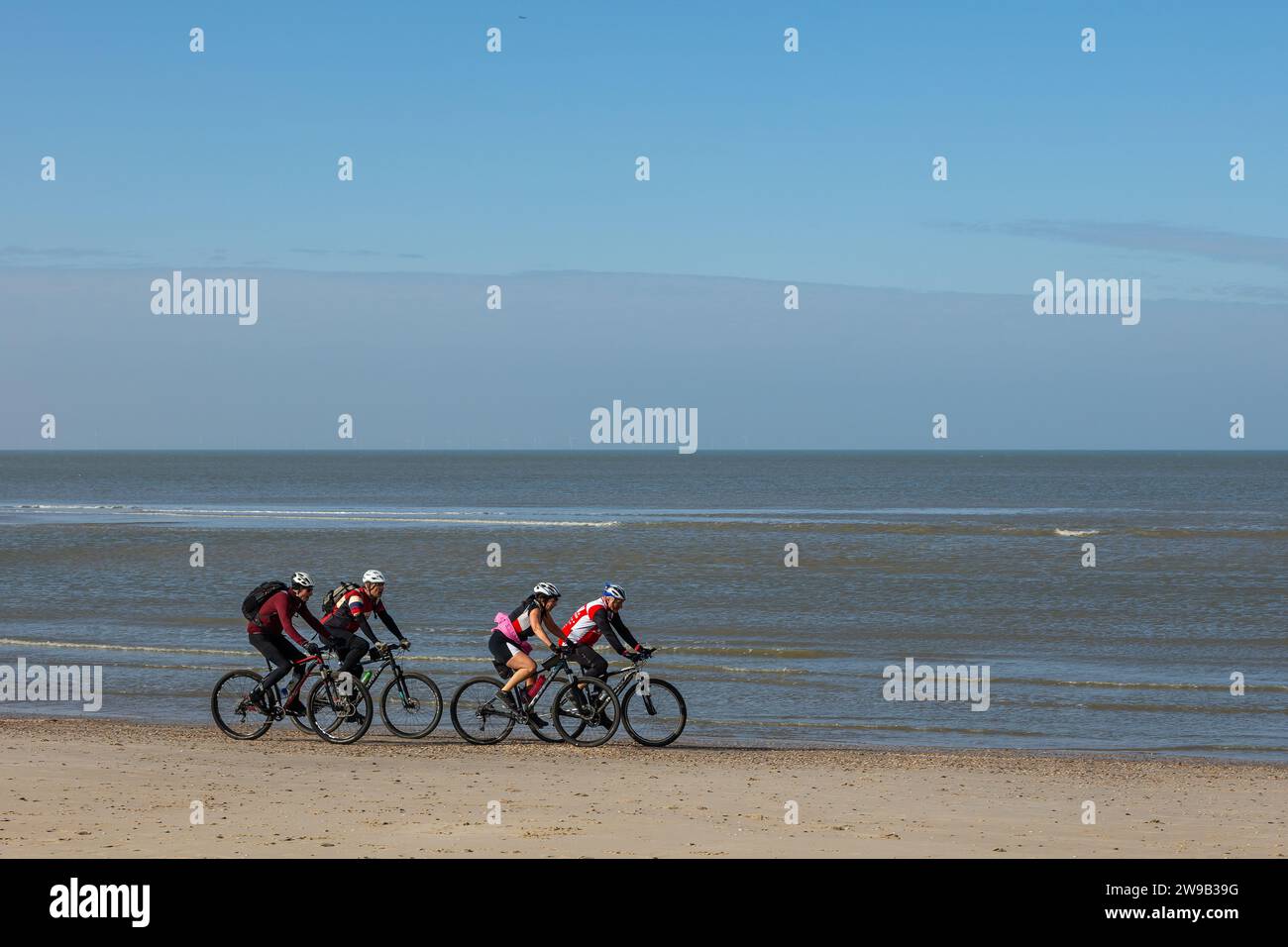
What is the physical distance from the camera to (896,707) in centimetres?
1931

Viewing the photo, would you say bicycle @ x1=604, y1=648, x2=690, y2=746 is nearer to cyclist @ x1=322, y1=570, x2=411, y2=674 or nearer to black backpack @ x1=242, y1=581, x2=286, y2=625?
cyclist @ x1=322, y1=570, x2=411, y2=674

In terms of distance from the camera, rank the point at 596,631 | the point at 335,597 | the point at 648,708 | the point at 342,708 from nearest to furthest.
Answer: the point at 596,631 → the point at 335,597 → the point at 648,708 → the point at 342,708

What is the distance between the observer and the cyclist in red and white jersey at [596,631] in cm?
1464

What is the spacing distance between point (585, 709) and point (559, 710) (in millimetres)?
277

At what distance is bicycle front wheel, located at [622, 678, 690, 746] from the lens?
15.4 m

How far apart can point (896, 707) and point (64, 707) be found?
424 inches

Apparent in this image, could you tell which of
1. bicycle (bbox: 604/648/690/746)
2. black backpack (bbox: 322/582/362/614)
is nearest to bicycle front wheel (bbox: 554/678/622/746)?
bicycle (bbox: 604/648/690/746)

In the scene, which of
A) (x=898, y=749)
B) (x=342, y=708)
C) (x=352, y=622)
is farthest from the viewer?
(x=898, y=749)

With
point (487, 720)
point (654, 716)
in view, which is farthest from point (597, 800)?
point (654, 716)

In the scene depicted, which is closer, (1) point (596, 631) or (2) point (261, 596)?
(2) point (261, 596)

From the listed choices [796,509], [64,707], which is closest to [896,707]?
[64,707]

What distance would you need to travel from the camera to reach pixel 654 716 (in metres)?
16.1

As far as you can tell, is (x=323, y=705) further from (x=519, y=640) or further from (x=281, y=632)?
(x=519, y=640)
